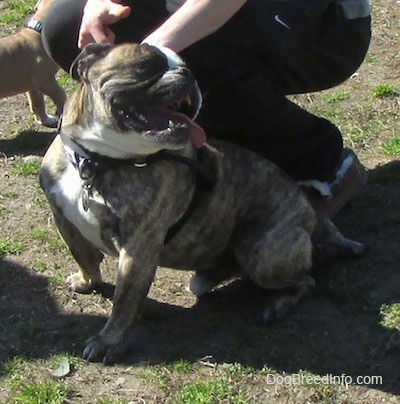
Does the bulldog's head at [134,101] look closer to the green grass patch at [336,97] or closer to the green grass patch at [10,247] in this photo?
the green grass patch at [10,247]

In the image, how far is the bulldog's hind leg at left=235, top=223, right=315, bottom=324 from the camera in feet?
13.3

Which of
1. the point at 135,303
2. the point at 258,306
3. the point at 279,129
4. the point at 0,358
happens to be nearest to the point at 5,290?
the point at 0,358

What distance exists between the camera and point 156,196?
3697mm

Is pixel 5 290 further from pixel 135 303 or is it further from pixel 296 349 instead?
pixel 296 349

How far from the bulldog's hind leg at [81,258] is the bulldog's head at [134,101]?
20.1 inches

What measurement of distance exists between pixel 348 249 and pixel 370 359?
29.4 inches

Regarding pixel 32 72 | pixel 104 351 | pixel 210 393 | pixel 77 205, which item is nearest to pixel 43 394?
pixel 104 351

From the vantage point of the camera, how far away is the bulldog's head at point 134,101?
3.42 meters

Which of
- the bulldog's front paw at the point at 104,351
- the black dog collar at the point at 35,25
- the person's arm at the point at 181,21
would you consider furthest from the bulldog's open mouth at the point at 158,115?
the black dog collar at the point at 35,25

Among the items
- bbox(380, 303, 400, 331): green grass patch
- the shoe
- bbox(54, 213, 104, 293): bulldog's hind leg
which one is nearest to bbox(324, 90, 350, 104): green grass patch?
the shoe

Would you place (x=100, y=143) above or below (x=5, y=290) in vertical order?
above

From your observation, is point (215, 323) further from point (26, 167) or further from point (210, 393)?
point (26, 167)

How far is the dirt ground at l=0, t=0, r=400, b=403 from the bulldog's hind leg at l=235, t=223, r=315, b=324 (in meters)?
0.08

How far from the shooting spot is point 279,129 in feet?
14.6
